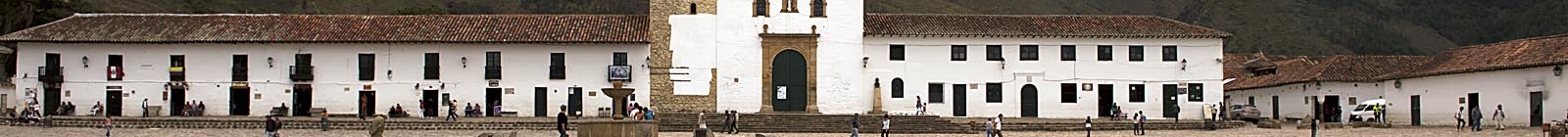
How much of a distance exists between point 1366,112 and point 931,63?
10.0 m

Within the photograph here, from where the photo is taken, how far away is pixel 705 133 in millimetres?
37625

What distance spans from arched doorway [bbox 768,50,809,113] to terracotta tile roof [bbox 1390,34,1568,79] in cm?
1232

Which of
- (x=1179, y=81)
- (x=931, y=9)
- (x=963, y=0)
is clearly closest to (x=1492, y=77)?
(x=1179, y=81)

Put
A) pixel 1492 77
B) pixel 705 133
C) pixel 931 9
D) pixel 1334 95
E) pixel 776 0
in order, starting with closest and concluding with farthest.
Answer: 1. pixel 705 133
2. pixel 1492 77
3. pixel 776 0
4. pixel 1334 95
5. pixel 931 9

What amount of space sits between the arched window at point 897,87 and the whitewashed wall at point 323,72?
515cm

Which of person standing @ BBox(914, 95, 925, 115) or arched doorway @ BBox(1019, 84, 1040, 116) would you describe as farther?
arched doorway @ BBox(1019, 84, 1040, 116)

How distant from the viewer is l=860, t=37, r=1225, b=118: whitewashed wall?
49188 mm

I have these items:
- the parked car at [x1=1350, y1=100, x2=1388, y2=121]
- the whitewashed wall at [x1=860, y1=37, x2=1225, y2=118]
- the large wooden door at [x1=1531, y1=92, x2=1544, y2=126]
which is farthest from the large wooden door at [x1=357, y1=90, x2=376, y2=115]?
the large wooden door at [x1=1531, y1=92, x2=1544, y2=126]

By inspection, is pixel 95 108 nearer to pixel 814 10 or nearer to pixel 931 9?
pixel 814 10

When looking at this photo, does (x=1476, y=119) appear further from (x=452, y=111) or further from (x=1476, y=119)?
(x=452, y=111)

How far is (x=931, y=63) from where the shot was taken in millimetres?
49188

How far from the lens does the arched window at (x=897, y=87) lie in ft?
162

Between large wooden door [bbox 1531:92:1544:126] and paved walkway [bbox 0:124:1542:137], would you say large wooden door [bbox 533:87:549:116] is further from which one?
large wooden door [bbox 1531:92:1544:126]

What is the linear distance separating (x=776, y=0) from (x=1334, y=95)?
15.1 m
